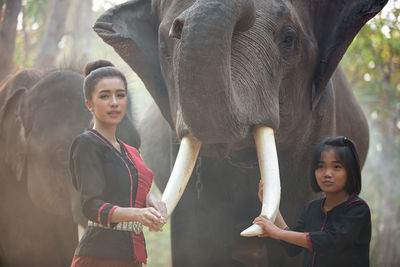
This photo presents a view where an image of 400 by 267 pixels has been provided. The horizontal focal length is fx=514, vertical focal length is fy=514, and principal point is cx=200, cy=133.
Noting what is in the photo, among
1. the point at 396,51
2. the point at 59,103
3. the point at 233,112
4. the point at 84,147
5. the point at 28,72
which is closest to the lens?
the point at 84,147

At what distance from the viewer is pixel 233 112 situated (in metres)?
1.88

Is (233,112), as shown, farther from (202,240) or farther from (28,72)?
(28,72)

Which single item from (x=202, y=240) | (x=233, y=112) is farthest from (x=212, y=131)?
(x=202, y=240)

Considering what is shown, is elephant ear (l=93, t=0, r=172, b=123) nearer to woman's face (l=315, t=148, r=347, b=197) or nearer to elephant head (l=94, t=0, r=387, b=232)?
elephant head (l=94, t=0, r=387, b=232)

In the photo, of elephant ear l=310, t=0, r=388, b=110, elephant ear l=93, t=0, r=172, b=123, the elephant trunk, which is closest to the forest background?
elephant ear l=93, t=0, r=172, b=123

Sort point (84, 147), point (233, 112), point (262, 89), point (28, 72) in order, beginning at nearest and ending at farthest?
point (84, 147)
point (233, 112)
point (262, 89)
point (28, 72)

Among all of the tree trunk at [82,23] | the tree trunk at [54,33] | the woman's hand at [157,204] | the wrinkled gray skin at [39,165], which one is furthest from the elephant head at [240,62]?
the tree trunk at [82,23]

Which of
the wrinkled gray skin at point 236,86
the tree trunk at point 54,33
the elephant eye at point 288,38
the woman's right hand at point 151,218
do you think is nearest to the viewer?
the woman's right hand at point 151,218

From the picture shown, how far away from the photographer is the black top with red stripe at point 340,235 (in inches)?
73.5

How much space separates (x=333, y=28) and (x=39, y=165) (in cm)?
180

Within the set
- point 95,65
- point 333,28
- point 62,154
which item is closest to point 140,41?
point 62,154

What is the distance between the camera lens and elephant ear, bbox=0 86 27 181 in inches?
124

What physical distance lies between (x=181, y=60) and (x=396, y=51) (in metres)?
5.48

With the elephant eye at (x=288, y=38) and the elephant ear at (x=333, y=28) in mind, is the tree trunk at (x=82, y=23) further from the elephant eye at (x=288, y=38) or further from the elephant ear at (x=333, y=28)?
the elephant eye at (x=288, y=38)
